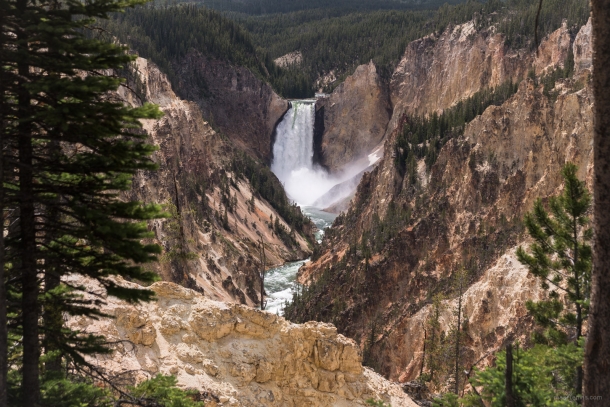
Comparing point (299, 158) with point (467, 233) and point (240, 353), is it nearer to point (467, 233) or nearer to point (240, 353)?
point (467, 233)

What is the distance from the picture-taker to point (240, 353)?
17844mm

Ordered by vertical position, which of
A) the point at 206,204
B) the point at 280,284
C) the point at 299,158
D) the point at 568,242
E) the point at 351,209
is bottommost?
the point at 280,284

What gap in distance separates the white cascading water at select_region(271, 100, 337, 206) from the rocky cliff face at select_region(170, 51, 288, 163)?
1.89 m

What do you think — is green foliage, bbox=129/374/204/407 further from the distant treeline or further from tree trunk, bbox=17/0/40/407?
the distant treeline

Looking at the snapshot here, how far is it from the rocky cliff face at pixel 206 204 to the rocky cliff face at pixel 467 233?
285 inches

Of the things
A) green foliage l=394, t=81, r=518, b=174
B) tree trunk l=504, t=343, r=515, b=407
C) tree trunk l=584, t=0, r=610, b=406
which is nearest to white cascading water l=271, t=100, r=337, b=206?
green foliage l=394, t=81, r=518, b=174

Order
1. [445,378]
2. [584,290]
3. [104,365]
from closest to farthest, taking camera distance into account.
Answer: [104,365], [584,290], [445,378]

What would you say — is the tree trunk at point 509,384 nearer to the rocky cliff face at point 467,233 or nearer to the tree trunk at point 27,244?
the tree trunk at point 27,244

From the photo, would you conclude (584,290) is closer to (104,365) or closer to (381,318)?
(104,365)

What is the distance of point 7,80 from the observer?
7.76m

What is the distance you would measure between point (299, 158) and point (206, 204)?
162 ft

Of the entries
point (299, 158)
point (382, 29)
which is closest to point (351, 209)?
point (299, 158)

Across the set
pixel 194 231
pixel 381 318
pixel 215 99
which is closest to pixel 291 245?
pixel 194 231

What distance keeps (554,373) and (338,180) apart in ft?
303
